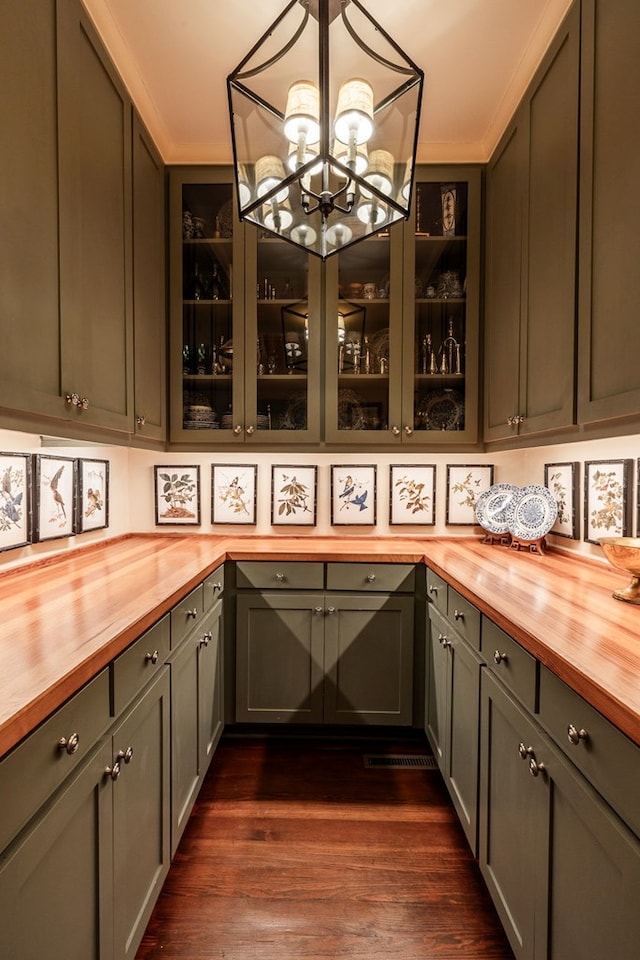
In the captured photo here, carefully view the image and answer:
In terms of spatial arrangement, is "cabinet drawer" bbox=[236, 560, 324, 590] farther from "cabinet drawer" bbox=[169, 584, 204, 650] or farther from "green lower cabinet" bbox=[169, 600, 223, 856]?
"cabinet drawer" bbox=[169, 584, 204, 650]

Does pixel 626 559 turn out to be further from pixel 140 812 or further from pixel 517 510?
pixel 140 812

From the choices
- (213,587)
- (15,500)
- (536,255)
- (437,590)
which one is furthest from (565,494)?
(15,500)

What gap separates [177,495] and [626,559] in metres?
2.15

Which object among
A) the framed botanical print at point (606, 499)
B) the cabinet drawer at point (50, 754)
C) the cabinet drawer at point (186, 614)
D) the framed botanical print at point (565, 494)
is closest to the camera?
the cabinet drawer at point (50, 754)

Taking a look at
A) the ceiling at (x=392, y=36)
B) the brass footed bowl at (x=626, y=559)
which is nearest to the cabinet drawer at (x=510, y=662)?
the brass footed bowl at (x=626, y=559)

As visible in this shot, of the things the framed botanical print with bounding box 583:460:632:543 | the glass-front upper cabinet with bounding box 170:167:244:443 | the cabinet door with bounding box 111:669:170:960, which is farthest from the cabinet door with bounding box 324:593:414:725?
the glass-front upper cabinet with bounding box 170:167:244:443

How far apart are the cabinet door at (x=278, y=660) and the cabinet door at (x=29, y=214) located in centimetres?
129

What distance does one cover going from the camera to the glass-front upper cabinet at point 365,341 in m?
2.34

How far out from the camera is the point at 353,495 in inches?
105

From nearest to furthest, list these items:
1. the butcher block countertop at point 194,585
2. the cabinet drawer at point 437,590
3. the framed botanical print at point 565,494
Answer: the butcher block countertop at point 194,585 → the cabinet drawer at point 437,590 → the framed botanical print at point 565,494

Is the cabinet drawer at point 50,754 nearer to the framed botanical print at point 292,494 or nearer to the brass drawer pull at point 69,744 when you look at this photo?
the brass drawer pull at point 69,744

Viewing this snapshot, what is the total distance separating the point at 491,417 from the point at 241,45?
1779mm

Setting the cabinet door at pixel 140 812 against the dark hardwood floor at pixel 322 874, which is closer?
the cabinet door at pixel 140 812

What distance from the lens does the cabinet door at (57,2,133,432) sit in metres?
1.38
